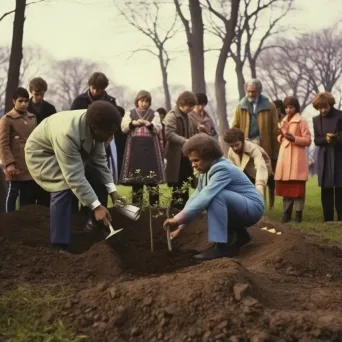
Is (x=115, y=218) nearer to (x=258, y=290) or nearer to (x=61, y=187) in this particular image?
(x=61, y=187)

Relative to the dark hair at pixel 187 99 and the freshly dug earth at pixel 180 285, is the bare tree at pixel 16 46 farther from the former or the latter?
the freshly dug earth at pixel 180 285

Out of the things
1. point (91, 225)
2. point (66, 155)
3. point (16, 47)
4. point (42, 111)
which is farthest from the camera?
point (16, 47)

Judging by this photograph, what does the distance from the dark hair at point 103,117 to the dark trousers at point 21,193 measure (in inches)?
93.0

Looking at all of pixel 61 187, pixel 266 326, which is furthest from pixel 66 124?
pixel 266 326

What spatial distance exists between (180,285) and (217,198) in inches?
65.0

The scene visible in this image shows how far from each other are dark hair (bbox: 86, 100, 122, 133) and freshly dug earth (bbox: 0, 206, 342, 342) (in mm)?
978

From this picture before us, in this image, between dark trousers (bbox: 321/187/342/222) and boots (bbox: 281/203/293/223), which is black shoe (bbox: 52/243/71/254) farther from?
dark trousers (bbox: 321/187/342/222)

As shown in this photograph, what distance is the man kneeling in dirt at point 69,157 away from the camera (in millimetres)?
5664

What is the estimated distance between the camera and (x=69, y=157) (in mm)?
5727

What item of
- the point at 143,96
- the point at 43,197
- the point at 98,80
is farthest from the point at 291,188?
the point at 43,197

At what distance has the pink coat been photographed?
9.07 m

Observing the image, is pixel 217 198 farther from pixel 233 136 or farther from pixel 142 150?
pixel 142 150

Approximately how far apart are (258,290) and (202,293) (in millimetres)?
460

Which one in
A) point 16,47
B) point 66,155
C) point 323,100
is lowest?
point 66,155
